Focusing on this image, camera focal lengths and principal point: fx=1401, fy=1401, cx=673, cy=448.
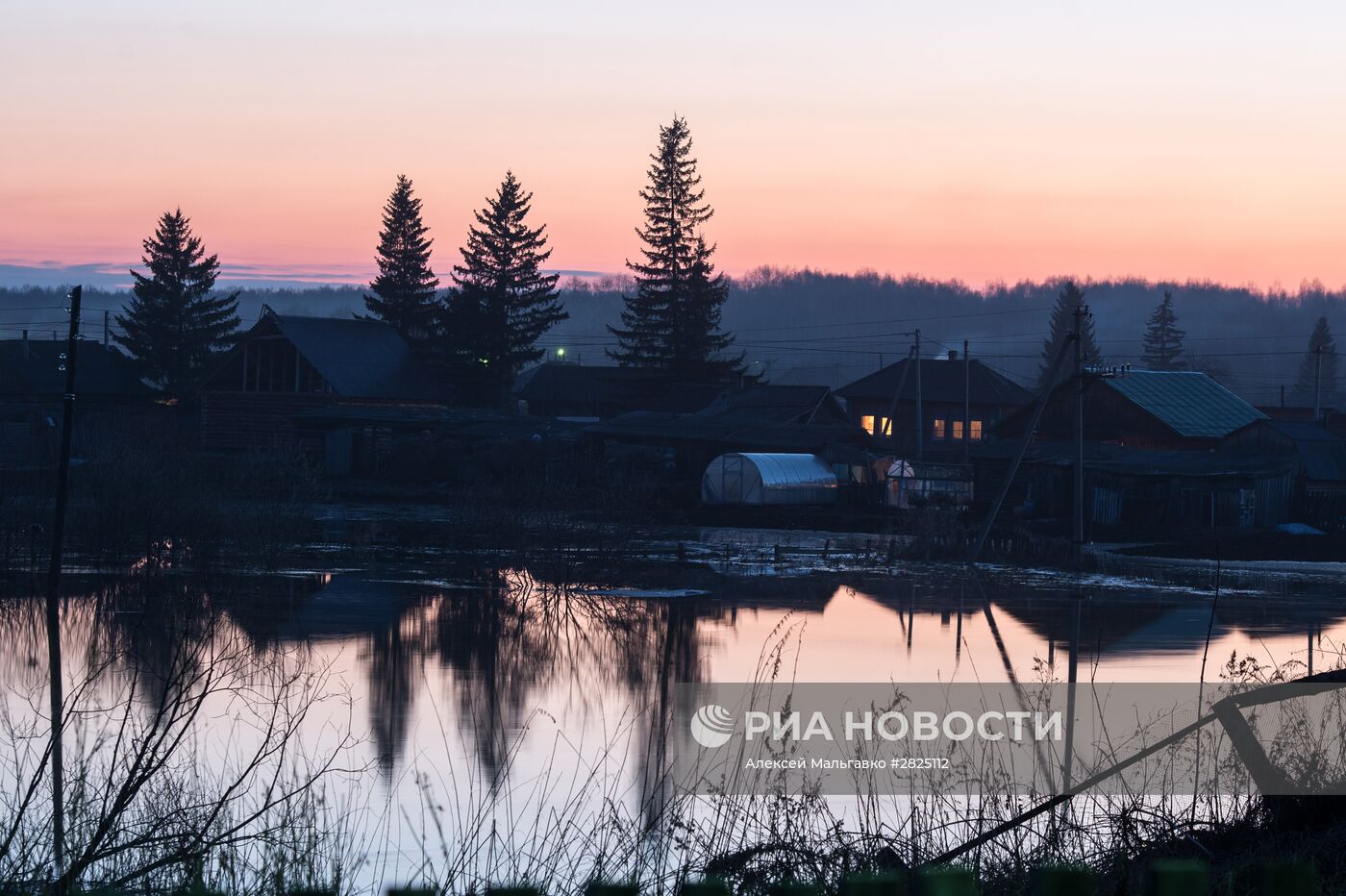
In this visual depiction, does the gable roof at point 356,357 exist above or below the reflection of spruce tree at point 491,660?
above

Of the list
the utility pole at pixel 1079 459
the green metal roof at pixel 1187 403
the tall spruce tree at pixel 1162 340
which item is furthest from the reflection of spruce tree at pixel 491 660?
the tall spruce tree at pixel 1162 340

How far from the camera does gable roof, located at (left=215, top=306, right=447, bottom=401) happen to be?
2388 inches

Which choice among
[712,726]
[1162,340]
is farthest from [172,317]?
[1162,340]

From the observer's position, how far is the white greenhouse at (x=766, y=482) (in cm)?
4794

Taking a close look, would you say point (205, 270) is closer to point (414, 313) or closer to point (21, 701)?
point (414, 313)

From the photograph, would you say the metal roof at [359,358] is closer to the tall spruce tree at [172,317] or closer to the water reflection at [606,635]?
the tall spruce tree at [172,317]

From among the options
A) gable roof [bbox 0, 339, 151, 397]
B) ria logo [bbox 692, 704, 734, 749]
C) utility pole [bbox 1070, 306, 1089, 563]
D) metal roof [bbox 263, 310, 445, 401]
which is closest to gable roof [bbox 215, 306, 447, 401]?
metal roof [bbox 263, 310, 445, 401]

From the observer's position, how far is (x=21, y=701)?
16.8 metres

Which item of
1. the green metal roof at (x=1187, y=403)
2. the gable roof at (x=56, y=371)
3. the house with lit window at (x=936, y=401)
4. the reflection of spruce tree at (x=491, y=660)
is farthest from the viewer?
the house with lit window at (x=936, y=401)

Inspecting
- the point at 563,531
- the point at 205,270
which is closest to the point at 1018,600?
the point at 563,531

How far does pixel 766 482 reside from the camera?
48.0m

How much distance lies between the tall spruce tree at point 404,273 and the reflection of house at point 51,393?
14080mm

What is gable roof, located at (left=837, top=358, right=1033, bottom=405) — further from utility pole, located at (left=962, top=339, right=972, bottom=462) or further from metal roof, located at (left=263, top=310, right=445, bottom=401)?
metal roof, located at (left=263, top=310, right=445, bottom=401)

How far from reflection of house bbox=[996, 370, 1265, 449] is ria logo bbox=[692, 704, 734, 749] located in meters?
36.0
